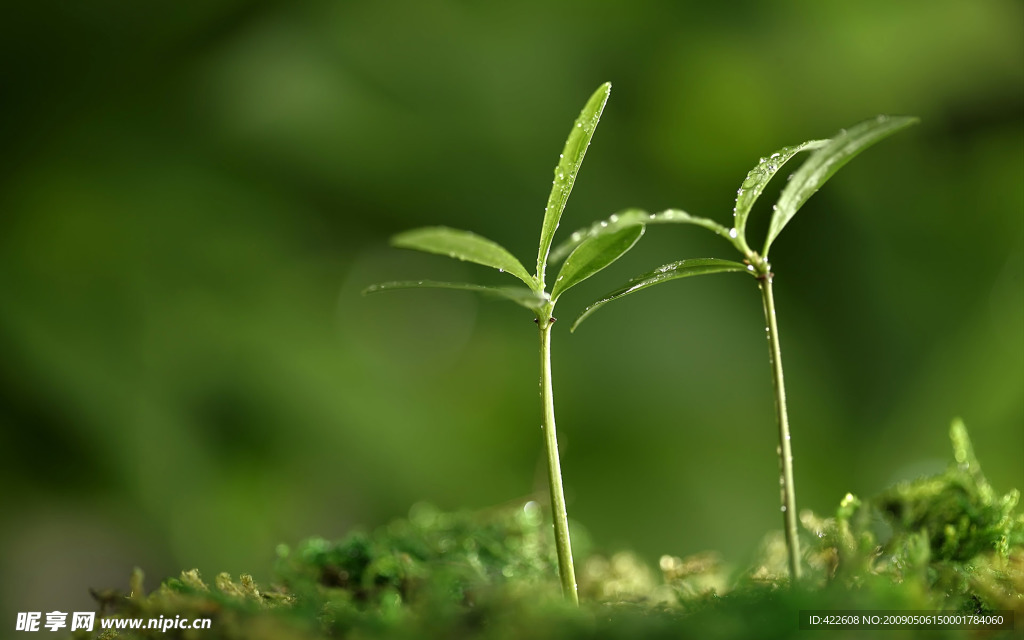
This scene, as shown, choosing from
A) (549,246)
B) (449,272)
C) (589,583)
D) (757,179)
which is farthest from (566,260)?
(449,272)

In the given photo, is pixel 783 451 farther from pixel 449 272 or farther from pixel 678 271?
pixel 449 272

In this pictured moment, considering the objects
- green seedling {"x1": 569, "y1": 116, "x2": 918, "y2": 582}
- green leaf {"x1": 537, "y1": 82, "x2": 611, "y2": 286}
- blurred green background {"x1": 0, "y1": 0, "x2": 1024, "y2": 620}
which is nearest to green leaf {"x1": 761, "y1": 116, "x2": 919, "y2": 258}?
green seedling {"x1": 569, "y1": 116, "x2": 918, "y2": 582}

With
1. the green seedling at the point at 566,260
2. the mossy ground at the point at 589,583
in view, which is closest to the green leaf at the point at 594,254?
the green seedling at the point at 566,260

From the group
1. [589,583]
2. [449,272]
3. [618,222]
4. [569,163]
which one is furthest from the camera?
[449,272]

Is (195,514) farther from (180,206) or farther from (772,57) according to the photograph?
(772,57)

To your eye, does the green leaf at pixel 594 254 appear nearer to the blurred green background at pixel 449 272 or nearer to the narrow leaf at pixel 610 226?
the narrow leaf at pixel 610 226

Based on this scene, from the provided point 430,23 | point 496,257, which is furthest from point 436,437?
point 496,257
